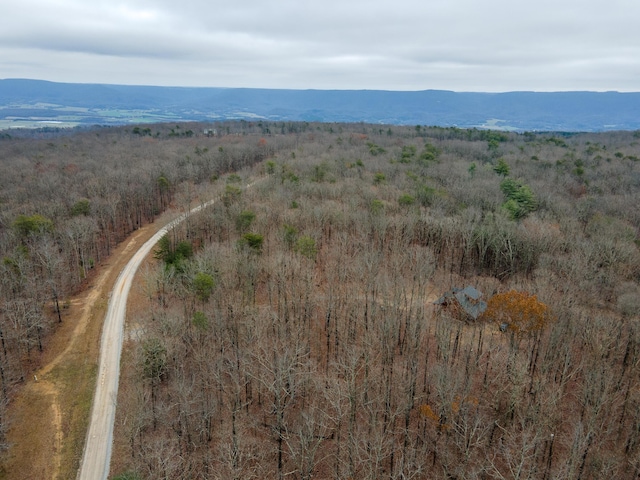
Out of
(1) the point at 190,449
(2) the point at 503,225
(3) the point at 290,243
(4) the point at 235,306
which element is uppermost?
(2) the point at 503,225

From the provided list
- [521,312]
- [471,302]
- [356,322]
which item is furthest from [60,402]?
[521,312]

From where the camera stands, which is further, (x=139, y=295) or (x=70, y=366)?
(x=139, y=295)

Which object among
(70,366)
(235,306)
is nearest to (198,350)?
(235,306)

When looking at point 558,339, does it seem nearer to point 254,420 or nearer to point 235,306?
point 254,420

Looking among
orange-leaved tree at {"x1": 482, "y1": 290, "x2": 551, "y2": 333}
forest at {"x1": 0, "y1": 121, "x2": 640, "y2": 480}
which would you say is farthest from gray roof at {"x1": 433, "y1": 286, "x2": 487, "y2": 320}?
orange-leaved tree at {"x1": 482, "y1": 290, "x2": 551, "y2": 333}

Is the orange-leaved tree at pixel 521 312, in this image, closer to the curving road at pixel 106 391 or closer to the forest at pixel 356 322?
the forest at pixel 356 322

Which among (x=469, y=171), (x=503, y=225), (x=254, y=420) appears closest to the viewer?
(x=254, y=420)

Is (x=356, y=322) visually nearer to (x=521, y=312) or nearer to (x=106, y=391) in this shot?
(x=521, y=312)

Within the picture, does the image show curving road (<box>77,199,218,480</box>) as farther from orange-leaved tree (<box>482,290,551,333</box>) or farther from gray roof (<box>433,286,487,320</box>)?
gray roof (<box>433,286,487,320</box>)
